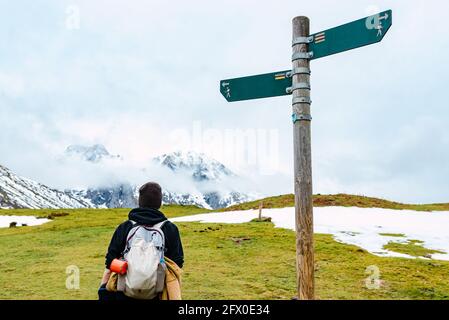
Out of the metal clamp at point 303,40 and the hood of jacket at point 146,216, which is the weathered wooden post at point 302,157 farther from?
the hood of jacket at point 146,216

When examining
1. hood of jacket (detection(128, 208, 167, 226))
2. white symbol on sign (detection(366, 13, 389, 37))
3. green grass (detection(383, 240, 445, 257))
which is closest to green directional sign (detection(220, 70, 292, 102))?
white symbol on sign (detection(366, 13, 389, 37))

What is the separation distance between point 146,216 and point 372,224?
2989 centimetres

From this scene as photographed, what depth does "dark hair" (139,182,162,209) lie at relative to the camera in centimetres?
610

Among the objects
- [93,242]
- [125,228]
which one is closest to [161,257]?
[125,228]

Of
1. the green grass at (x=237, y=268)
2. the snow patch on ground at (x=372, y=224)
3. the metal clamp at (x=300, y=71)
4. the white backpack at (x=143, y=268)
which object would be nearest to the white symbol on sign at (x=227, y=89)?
the metal clamp at (x=300, y=71)

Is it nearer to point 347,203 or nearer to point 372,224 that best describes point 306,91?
point 372,224

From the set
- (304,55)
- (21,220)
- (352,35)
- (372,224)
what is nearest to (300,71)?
(304,55)

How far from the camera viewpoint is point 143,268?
548cm

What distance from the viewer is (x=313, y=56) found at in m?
6.48

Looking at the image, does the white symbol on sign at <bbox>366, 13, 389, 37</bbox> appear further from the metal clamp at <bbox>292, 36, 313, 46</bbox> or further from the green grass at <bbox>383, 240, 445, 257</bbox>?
the green grass at <bbox>383, 240, 445, 257</bbox>

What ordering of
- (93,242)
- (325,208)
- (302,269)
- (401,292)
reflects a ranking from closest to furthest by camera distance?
(302,269) → (401,292) → (93,242) → (325,208)

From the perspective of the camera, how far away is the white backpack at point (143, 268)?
17.9 feet
